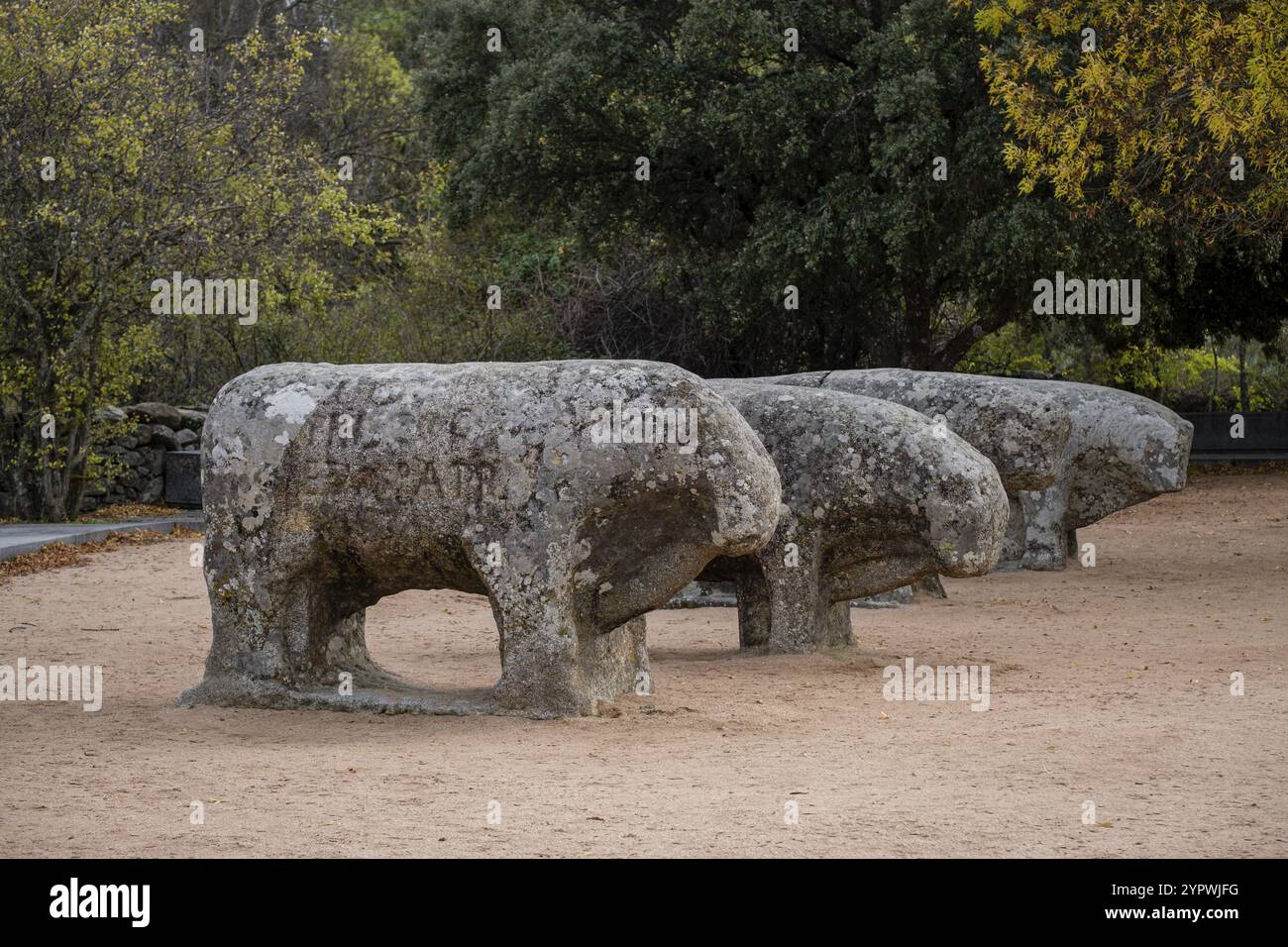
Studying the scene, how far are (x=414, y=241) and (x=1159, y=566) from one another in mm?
17608

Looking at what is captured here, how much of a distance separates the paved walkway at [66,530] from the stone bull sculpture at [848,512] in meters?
8.65

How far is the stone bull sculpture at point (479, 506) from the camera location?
863 centimetres

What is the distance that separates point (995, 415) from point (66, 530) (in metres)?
10.4

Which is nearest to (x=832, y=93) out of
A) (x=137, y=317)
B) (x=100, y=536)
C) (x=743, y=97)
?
(x=743, y=97)

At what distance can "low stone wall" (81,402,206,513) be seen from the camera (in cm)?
2183

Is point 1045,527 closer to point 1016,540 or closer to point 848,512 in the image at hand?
point 1016,540

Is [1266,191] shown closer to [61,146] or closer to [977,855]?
[977,855]

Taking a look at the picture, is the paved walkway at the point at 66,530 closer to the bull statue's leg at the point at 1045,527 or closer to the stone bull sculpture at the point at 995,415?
the stone bull sculpture at the point at 995,415

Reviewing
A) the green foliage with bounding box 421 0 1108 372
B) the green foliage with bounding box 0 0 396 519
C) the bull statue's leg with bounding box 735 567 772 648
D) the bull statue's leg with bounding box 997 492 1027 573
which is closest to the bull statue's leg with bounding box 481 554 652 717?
the bull statue's leg with bounding box 735 567 772 648

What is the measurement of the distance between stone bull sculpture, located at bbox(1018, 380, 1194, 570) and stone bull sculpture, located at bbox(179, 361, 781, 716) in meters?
9.24

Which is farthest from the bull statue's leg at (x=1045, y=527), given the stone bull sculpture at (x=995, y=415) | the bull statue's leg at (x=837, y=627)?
the bull statue's leg at (x=837, y=627)

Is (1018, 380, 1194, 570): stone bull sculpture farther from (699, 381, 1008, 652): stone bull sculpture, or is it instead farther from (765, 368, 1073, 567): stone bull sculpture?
(699, 381, 1008, 652): stone bull sculpture

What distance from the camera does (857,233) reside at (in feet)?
70.8

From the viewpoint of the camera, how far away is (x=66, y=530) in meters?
18.8
